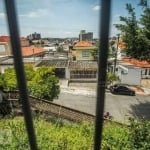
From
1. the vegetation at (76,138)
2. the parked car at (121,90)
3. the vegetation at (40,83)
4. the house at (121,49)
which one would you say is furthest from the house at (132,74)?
the vegetation at (76,138)

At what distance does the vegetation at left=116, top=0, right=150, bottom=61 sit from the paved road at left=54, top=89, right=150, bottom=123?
6.10 meters

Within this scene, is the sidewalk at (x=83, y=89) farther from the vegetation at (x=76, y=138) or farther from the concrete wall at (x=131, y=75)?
the vegetation at (x=76, y=138)

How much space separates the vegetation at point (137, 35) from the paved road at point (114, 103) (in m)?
6.10

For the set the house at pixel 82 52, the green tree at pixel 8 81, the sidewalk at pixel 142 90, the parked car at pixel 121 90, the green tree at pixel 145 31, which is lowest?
the sidewalk at pixel 142 90

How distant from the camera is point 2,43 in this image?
5703 cm

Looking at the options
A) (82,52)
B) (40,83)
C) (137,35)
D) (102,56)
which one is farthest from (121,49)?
(102,56)

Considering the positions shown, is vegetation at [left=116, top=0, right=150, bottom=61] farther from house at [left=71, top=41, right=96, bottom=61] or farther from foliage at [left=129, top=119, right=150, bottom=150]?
house at [left=71, top=41, right=96, bottom=61]

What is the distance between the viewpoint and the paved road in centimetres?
2567

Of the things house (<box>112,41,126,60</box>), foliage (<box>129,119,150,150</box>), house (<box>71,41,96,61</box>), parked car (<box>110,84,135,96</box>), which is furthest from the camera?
house (<box>71,41,96,61</box>)

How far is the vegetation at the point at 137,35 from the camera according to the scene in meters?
21.5

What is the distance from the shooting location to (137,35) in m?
21.6

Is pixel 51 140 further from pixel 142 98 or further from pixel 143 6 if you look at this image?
pixel 142 98

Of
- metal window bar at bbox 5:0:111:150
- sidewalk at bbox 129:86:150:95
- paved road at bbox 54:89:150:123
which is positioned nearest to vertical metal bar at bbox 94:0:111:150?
metal window bar at bbox 5:0:111:150

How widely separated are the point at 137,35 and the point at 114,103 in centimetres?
946
